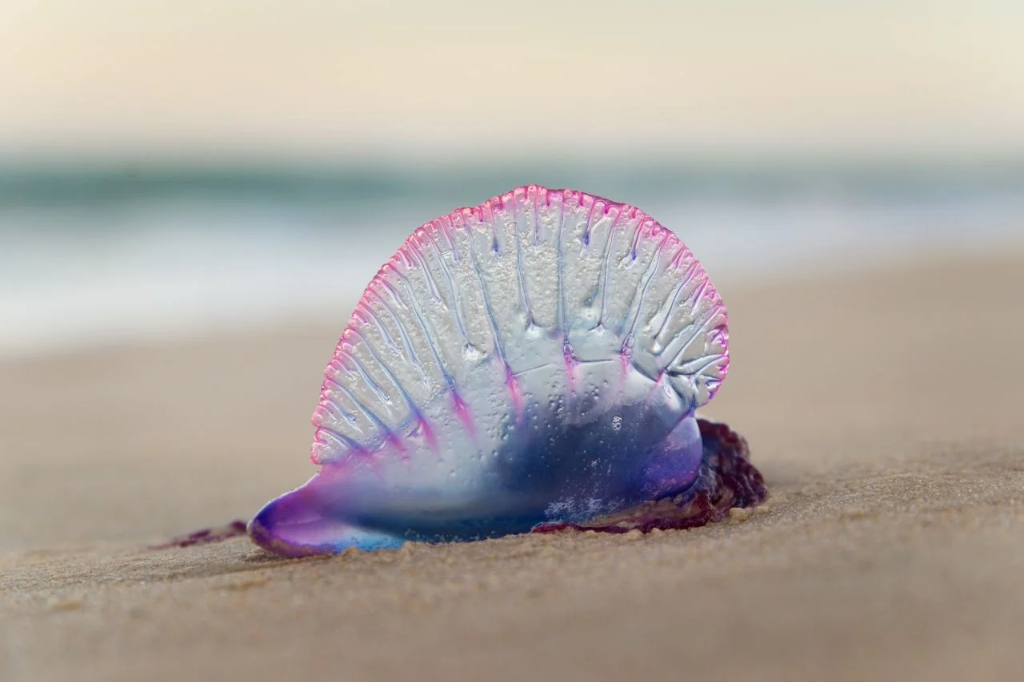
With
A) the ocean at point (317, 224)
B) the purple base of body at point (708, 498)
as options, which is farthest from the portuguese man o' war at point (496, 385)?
the ocean at point (317, 224)

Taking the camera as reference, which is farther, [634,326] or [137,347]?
[137,347]

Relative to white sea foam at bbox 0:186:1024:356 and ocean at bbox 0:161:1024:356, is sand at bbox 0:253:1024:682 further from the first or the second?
white sea foam at bbox 0:186:1024:356

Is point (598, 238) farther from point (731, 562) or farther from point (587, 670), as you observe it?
point (587, 670)

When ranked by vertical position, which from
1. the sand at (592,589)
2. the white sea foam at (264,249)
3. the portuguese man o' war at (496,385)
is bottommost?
the sand at (592,589)

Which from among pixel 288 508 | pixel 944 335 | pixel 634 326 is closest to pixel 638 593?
pixel 634 326

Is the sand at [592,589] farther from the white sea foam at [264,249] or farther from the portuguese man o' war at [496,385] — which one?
the white sea foam at [264,249]

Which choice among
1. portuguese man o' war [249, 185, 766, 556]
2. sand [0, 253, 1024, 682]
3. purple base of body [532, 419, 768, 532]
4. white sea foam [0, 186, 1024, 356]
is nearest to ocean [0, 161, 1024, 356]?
white sea foam [0, 186, 1024, 356]

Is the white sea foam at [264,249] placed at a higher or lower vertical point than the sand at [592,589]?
higher
